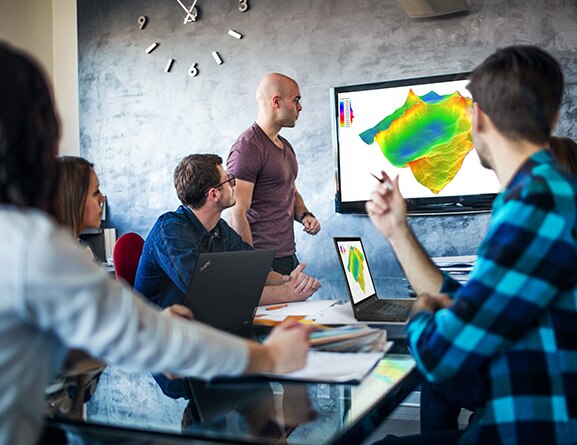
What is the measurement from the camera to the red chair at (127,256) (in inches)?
105

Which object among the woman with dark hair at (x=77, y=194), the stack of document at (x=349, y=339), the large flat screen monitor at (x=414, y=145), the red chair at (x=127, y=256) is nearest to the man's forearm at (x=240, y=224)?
the red chair at (x=127, y=256)

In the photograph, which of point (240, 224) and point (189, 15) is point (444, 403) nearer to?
point (240, 224)

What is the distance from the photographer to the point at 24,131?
0.86m

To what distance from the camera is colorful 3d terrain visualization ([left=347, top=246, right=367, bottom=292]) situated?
2330 millimetres

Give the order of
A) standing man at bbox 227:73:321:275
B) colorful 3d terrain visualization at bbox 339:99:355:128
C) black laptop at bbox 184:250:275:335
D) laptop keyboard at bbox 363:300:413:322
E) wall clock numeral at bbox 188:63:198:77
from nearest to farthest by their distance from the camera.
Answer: black laptop at bbox 184:250:275:335, laptop keyboard at bbox 363:300:413:322, standing man at bbox 227:73:321:275, colorful 3d terrain visualization at bbox 339:99:355:128, wall clock numeral at bbox 188:63:198:77

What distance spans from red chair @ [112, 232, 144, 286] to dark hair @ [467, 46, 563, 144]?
181 centimetres

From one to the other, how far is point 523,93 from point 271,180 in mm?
2367

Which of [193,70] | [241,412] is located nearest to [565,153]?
[241,412]

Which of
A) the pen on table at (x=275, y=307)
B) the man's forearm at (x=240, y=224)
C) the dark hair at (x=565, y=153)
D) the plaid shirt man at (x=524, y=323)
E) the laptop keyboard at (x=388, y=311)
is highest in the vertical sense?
the dark hair at (x=565, y=153)

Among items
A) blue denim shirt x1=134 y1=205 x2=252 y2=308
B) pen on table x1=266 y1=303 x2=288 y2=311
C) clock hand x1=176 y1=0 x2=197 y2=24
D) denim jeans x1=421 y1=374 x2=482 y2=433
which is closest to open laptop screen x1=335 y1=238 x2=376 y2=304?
pen on table x1=266 y1=303 x2=288 y2=311

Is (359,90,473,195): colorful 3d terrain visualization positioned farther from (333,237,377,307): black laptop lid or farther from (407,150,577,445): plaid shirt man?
(407,150,577,445): plaid shirt man

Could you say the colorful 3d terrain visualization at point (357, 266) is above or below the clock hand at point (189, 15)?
below

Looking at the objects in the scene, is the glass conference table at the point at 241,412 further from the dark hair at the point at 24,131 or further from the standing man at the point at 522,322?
the dark hair at the point at 24,131

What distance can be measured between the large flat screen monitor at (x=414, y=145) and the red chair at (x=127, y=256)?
153cm
